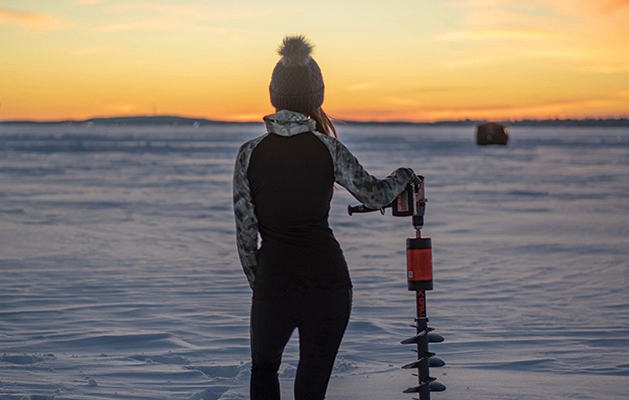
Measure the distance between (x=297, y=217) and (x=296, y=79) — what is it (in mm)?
467

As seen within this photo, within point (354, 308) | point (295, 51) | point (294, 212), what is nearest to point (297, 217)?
point (294, 212)

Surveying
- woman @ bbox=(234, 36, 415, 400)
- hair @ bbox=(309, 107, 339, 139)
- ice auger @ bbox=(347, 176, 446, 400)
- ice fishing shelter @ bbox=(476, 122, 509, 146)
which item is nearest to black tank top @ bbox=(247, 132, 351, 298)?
woman @ bbox=(234, 36, 415, 400)

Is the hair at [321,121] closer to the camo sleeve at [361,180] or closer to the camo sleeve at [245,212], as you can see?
the camo sleeve at [361,180]

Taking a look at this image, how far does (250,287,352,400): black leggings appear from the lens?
2.68 metres

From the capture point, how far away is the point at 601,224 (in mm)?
13070

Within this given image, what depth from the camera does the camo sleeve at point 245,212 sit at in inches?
105

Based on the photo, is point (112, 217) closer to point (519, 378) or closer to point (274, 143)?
point (519, 378)

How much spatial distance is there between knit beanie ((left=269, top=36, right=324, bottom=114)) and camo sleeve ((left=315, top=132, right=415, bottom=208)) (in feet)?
0.48

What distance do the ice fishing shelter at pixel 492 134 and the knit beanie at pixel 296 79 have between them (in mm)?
69990

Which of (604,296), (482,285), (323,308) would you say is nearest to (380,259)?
(482,285)

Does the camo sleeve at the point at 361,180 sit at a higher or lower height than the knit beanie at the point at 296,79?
lower

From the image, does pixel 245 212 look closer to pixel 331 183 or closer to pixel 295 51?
pixel 331 183

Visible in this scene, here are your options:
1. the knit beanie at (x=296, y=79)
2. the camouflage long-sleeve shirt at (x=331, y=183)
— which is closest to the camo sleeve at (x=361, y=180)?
the camouflage long-sleeve shirt at (x=331, y=183)

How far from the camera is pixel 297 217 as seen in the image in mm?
2633
